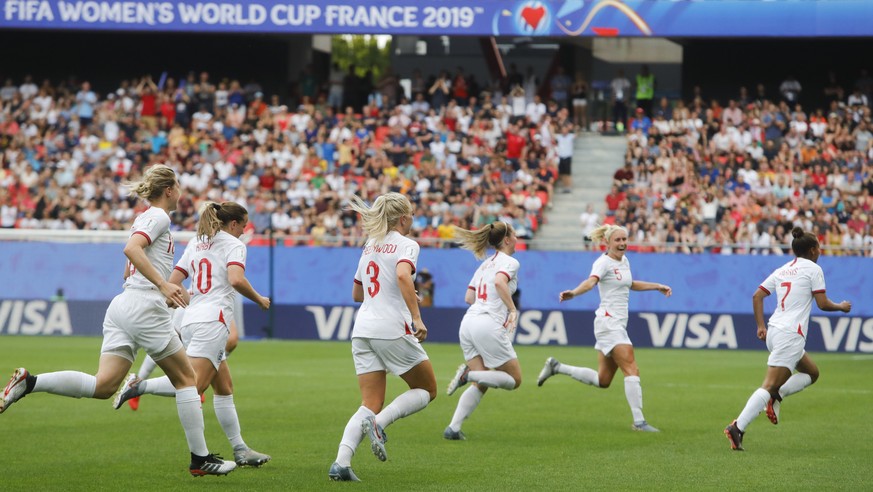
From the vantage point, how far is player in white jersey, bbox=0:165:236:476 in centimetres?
877

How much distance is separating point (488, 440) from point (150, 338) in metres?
4.20

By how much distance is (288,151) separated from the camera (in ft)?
110

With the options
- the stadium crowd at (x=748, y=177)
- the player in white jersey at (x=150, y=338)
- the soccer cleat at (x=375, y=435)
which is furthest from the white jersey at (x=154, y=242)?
the stadium crowd at (x=748, y=177)

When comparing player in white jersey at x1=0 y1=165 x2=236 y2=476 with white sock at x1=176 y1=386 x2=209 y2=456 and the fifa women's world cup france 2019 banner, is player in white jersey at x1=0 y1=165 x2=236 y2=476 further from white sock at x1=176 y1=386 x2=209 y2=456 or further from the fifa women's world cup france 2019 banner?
the fifa women's world cup france 2019 banner

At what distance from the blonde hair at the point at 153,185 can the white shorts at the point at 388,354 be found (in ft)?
5.81

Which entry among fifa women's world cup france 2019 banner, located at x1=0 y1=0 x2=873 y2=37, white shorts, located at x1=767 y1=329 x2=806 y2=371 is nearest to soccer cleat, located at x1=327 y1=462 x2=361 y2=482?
white shorts, located at x1=767 y1=329 x2=806 y2=371

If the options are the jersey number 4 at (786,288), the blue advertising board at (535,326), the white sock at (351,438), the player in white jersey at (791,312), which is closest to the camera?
the white sock at (351,438)

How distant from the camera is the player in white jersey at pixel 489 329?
12.1 meters

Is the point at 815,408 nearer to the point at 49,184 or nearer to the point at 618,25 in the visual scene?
the point at 618,25

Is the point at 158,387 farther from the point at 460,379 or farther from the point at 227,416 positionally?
the point at 460,379

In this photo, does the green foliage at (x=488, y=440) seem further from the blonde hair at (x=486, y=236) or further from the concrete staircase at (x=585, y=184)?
the concrete staircase at (x=585, y=184)

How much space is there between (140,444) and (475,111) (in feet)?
79.0

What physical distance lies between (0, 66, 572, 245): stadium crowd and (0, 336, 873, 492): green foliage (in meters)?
11.7

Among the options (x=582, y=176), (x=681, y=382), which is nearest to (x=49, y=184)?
(x=582, y=176)
